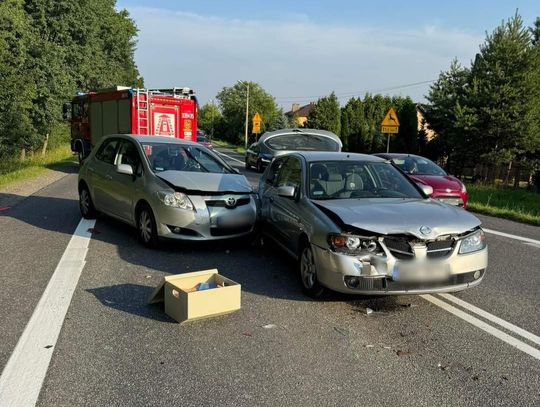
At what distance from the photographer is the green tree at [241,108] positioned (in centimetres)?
A: 8138

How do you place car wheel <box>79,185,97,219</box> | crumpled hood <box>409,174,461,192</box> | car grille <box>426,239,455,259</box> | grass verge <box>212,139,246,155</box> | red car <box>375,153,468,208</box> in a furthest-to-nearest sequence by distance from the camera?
grass verge <box>212,139,246,155</box> → crumpled hood <box>409,174,461,192</box> → red car <box>375,153,468,208</box> → car wheel <box>79,185,97,219</box> → car grille <box>426,239,455,259</box>

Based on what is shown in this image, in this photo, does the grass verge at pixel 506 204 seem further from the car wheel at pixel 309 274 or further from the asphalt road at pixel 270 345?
the car wheel at pixel 309 274

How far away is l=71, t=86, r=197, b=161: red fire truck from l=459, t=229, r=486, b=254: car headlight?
1417 cm

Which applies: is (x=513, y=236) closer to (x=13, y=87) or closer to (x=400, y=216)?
(x=400, y=216)

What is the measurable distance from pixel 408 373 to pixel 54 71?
29.1 meters

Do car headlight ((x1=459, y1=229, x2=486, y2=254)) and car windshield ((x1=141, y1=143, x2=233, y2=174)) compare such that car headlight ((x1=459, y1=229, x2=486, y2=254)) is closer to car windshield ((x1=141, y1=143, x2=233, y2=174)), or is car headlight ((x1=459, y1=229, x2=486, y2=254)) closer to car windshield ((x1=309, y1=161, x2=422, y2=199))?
car windshield ((x1=309, y1=161, x2=422, y2=199))

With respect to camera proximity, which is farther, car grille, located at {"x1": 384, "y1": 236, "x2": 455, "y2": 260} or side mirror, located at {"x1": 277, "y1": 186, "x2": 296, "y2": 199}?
side mirror, located at {"x1": 277, "y1": 186, "x2": 296, "y2": 199}

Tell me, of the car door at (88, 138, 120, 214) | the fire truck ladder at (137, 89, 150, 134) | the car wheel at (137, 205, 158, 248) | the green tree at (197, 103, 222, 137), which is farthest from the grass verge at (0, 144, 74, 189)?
the green tree at (197, 103, 222, 137)

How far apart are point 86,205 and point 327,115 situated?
117 ft

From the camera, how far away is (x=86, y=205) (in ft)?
31.5

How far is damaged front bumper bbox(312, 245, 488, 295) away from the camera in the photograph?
186 inches

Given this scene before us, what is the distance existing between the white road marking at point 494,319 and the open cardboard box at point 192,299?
7.66 feet

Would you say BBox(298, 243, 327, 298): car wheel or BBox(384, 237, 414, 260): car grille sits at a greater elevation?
BBox(384, 237, 414, 260): car grille

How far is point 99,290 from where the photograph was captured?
5457 millimetres
